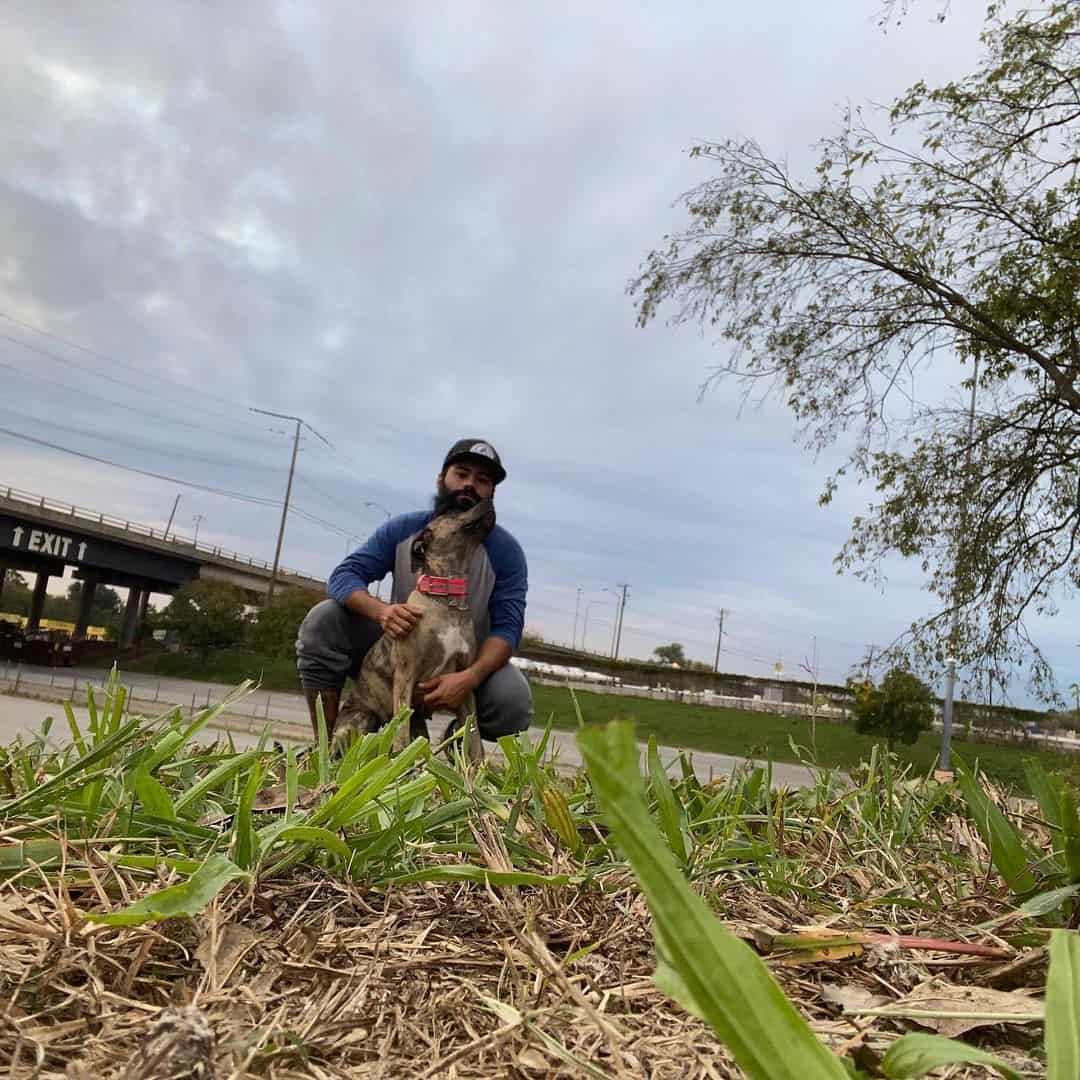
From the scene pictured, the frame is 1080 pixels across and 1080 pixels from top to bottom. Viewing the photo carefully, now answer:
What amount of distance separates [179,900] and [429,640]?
266 cm

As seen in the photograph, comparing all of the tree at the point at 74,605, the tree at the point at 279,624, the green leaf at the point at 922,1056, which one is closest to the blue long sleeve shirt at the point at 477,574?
the green leaf at the point at 922,1056

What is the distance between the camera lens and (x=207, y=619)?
38.2 m

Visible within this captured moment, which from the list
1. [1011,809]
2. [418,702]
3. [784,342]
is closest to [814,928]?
[1011,809]

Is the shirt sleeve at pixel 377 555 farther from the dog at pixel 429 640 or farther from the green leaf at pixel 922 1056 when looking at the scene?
the green leaf at pixel 922 1056

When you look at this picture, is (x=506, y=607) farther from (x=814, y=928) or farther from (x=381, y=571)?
(x=814, y=928)

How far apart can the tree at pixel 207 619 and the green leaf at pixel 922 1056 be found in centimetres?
4109

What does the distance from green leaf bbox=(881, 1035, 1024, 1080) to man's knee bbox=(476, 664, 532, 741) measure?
3.24 meters

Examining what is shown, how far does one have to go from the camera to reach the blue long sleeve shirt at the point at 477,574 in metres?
3.93

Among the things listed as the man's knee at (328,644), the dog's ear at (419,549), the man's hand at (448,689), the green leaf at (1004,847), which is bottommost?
the green leaf at (1004,847)

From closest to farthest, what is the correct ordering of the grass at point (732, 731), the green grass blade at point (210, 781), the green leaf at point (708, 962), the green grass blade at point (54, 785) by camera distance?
the green leaf at point (708, 962), the green grass blade at point (54, 785), the green grass blade at point (210, 781), the grass at point (732, 731)

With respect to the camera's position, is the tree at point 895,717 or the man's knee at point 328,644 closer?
the man's knee at point 328,644

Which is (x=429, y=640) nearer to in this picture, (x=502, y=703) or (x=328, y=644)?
(x=502, y=703)

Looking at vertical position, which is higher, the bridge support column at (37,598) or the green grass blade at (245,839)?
the bridge support column at (37,598)

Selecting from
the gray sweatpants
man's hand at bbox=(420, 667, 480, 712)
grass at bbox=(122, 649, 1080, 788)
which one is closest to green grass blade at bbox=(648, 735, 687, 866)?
man's hand at bbox=(420, 667, 480, 712)
